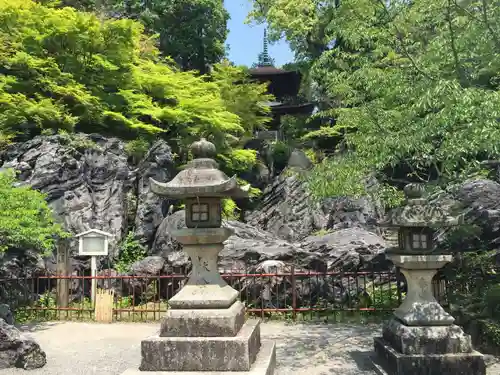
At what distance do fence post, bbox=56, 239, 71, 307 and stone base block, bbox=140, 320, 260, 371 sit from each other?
7040mm

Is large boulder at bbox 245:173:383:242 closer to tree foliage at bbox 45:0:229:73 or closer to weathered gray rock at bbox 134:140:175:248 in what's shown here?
weathered gray rock at bbox 134:140:175:248

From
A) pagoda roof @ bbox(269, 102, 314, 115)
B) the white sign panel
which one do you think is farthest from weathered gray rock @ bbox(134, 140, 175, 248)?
pagoda roof @ bbox(269, 102, 314, 115)

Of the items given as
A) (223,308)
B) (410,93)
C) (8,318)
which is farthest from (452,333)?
(8,318)

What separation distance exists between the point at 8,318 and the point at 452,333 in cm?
852

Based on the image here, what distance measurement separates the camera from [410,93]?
22.9ft

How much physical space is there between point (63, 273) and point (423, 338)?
375 inches

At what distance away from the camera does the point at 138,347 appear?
815 centimetres

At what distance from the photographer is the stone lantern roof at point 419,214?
6.24 metres

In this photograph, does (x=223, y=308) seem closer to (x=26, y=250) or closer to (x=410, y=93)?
(x=410, y=93)

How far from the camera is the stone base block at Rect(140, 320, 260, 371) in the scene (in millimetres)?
5281

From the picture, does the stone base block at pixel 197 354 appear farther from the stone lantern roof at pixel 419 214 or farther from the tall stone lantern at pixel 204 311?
the stone lantern roof at pixel 419 214

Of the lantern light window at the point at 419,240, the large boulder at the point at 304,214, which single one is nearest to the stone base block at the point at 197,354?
the lantern light window at the point at 419,240

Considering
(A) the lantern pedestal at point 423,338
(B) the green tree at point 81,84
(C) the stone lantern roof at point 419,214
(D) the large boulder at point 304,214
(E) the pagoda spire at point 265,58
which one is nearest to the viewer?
(A) the lantern pedestal at point 423,338

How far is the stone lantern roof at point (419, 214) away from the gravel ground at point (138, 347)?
2.26 m
